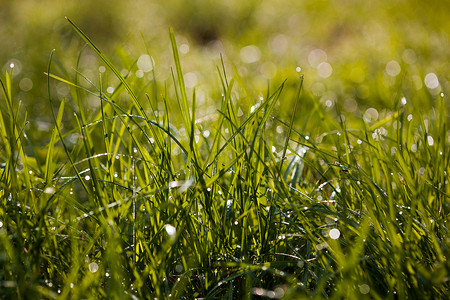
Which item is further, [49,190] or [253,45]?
[253,45]

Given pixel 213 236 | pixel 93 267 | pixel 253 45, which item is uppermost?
pixel 253 45

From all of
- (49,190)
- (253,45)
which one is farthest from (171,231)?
(253,45)

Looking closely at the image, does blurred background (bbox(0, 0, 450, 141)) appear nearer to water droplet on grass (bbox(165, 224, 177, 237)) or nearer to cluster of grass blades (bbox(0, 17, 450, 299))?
cluster of grass blades (bbox(0, 17, 450, 299))

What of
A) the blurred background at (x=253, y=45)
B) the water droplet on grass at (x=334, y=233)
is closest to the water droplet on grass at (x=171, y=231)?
the water droplet on grass at (x=334, y=233)

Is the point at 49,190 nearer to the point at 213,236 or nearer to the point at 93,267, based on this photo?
the point at 93,267

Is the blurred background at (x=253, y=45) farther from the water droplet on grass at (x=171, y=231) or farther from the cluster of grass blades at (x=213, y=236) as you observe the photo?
the water droplet on grass at (x=171, y=231)

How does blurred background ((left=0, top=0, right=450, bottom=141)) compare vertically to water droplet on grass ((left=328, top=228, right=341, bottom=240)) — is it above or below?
above

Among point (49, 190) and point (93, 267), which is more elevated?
point (49, 190)

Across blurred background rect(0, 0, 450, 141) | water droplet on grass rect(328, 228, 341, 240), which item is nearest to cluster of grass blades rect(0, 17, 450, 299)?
water droplet on grass rect(328, 228, 341, 240)
